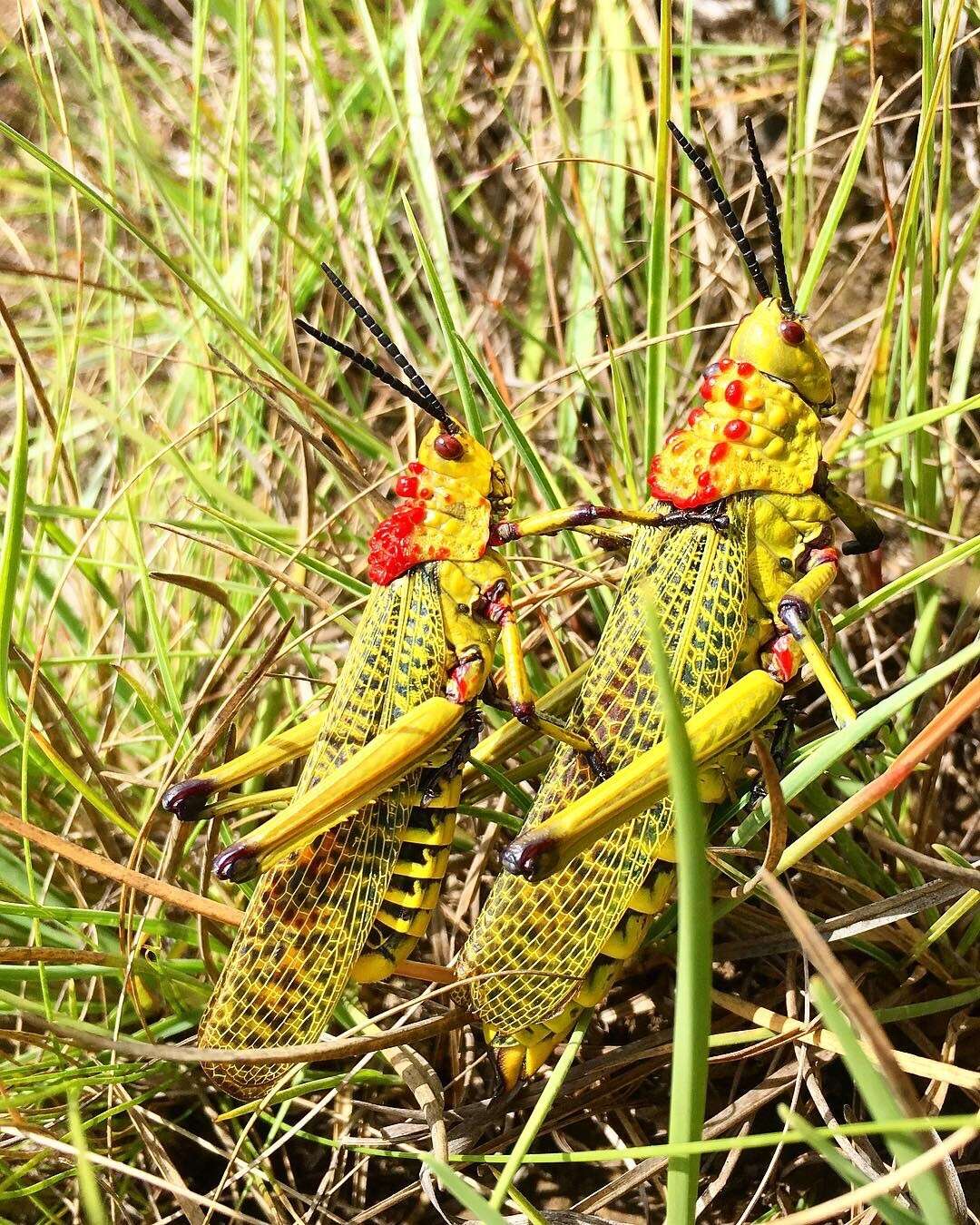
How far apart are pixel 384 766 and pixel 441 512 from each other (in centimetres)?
32

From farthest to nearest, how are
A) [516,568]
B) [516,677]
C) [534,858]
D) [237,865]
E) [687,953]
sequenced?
[516,568], [516,677], [237,865], [534,858], [687,953]

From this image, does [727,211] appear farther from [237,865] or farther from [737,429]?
[237,865]

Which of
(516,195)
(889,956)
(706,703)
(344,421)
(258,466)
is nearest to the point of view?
(706,703)

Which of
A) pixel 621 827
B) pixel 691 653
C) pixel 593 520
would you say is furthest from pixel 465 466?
pixel 621 827

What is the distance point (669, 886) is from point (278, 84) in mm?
1560

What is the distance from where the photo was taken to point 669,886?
1.14m

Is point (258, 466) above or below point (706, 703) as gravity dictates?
above

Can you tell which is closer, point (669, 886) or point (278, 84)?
point (669, 886)

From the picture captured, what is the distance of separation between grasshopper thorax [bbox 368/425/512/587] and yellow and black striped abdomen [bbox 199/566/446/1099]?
0.29 feet

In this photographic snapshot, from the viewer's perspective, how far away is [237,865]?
108 centimetres

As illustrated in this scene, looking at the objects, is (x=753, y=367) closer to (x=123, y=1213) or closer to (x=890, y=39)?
(x=890, y=39)

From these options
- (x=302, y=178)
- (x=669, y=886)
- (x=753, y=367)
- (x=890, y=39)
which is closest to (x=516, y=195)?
(x=302, y=178)

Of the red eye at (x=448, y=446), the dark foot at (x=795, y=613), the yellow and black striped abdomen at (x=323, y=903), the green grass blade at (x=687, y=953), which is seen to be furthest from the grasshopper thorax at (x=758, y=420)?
the green grass blade at (x=687, y=953)

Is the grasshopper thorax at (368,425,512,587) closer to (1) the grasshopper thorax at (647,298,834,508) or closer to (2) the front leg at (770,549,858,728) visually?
(1) the grasshopper thorax at (647,298,834,508)
